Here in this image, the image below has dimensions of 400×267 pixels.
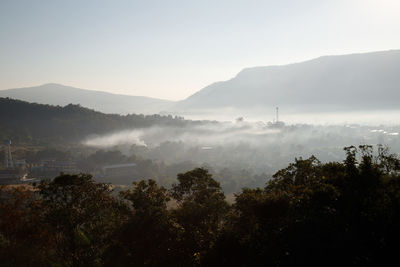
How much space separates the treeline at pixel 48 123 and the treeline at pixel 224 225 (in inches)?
3568

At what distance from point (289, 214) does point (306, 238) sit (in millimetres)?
1473

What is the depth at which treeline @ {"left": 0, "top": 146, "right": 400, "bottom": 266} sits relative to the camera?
9414mm

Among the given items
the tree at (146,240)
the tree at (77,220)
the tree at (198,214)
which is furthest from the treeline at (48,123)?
the tree at (146,240)

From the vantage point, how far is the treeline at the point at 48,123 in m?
100

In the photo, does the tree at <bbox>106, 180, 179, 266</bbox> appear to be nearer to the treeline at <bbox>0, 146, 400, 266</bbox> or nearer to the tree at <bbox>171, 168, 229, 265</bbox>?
the treeline at <bbox>0, 146, 400, 266</bbox>

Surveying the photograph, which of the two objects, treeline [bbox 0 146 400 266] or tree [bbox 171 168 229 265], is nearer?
treeline [bbox 0 146 400 266]

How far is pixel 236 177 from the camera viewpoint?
73062 mm

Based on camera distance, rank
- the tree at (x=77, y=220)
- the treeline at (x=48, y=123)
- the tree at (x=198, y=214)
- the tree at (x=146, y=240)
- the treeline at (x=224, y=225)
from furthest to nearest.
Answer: the treeline at (x=48, y=123) → the tree at (x=77, y=220) → the tree at (x=198, y=214) → the tree at (x=146, y=240) → the treeline at (x=224, y=225)

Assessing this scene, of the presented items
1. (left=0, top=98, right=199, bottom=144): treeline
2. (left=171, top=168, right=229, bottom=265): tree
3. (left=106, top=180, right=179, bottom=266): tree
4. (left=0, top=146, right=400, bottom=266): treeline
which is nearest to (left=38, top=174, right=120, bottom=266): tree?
(left=0, top=146, right=400, bottom=266): treeline

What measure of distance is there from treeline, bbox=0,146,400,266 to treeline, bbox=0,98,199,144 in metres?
90.6

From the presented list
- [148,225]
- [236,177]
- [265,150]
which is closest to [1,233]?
[148,225]

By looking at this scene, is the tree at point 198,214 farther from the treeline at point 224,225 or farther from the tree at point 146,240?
the tree at point 146,240

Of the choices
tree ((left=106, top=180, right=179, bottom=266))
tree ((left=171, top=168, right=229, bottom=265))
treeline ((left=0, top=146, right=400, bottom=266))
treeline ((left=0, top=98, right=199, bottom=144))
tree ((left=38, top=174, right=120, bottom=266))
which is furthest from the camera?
treeline ((left=0, top=98, right=199, bottom=144))

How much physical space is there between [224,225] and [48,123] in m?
112
